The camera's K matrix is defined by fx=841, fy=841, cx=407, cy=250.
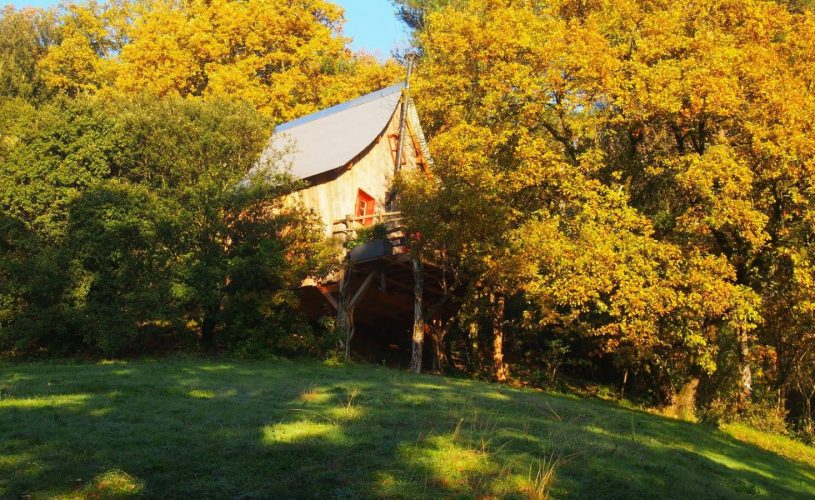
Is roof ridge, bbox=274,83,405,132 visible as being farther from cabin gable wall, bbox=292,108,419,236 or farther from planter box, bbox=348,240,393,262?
planter box, bbox=348,240,393,262

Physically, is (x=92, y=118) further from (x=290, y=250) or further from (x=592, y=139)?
(x=592, y=139)

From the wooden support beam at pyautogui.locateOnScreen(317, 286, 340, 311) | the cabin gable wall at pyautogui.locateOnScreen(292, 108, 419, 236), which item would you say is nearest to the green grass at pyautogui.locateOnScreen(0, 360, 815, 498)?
the wooden support beam at pyautogui.locateOnScreen(317, 286, 340, 311)

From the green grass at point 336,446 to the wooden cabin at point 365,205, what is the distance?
32.6ft

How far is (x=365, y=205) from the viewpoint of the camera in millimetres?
31750

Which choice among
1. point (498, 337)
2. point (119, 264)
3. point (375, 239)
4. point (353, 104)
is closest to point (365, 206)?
point (375, 239)

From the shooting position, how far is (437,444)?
11.7 metres

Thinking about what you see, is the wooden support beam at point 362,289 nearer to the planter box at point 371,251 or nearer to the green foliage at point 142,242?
the planter box at point 371,251

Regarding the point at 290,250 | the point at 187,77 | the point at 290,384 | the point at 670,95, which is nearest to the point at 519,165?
the point at 670,95

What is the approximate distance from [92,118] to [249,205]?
6.60 metres

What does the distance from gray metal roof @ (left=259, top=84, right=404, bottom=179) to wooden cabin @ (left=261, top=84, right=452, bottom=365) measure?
0.05m

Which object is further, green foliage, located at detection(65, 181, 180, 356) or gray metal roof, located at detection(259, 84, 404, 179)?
gray metal roof, located at detection(259, 84, 404, 179)

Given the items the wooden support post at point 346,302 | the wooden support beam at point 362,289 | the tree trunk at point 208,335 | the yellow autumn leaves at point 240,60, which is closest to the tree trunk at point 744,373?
the wooden support beam at point 362,289

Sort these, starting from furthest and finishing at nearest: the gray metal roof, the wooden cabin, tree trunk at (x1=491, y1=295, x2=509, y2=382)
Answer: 1. the gray metal roof
2. the wooden cabin
3. tree trunk at (x1=491, y1=295, x2=509, y2=382)

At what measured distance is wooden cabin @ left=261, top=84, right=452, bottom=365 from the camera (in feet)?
90.4
